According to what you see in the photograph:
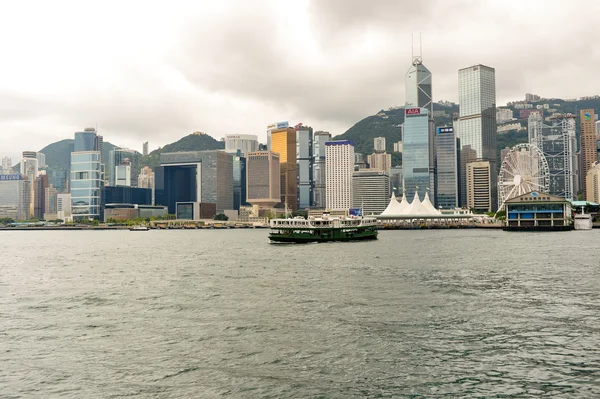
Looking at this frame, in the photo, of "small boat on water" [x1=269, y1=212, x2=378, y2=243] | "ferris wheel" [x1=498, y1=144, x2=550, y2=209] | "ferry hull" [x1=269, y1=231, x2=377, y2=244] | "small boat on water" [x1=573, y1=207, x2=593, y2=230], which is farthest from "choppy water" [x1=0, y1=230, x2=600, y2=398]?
"ferris wheel" [x1=498, y1=144, x2=550, y2=209]

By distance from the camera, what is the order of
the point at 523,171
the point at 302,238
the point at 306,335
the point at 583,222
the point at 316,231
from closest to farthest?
the point at 306,335
the point at 302,238
the point at 316,231
the point at 583,222
the point at 523,171

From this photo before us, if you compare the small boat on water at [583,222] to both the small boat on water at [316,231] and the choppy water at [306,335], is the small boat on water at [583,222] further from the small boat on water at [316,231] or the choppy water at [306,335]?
the choppy water at [306,335]

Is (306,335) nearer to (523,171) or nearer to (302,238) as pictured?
(302,238)

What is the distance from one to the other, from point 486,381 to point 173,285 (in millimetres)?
33223

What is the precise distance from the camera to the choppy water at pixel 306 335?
21016mm

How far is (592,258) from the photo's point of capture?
66375 mm

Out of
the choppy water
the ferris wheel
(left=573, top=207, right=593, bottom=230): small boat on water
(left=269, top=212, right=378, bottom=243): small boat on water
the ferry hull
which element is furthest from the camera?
the ferris wheel

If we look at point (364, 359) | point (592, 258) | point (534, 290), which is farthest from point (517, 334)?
point (592, 258)

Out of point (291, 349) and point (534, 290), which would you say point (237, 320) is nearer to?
point (291, 349)

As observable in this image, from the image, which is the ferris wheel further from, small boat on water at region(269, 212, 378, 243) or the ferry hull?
the ferry hull

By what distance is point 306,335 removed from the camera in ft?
93.1

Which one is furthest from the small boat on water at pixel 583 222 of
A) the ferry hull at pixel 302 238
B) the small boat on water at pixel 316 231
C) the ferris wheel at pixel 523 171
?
the ferry hull at pixel 302 238

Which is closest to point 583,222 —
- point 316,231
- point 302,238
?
point 316,231

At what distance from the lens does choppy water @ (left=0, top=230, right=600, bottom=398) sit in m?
21.0
